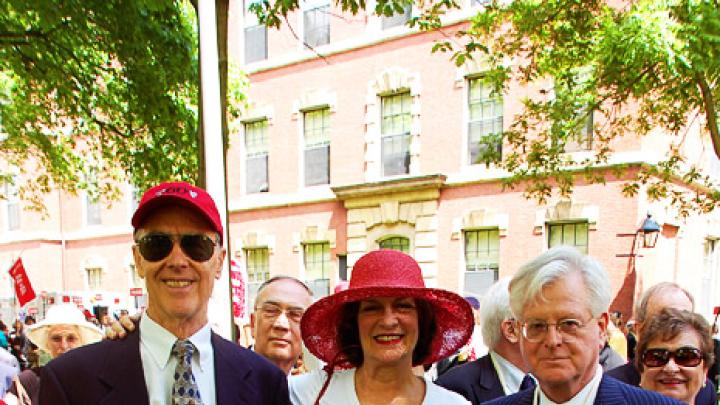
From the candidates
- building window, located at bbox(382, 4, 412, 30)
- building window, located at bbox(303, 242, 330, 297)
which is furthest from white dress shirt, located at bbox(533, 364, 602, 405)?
building window, located at bbox(303, 242, 330, 297)

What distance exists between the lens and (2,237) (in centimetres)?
2267

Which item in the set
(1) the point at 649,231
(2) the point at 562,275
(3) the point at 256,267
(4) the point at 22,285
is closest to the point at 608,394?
(2) the point at 562,275

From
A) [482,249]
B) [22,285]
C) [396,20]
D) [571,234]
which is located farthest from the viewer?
[396,20]

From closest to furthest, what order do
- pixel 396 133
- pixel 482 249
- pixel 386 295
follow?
pixel 386 295
pixel 482 249
pixel 396 133

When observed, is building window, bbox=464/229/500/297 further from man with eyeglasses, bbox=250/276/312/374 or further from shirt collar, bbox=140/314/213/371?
shirt collar, bbox=140/314/213/371

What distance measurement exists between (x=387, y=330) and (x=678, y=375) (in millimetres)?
1281

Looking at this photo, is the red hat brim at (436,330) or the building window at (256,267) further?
the building window at (256,267)

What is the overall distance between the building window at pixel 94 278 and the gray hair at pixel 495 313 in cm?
1922

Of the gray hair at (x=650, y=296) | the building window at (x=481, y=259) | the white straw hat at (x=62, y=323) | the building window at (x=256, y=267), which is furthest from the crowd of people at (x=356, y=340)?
the building window at (x=256, y=267)

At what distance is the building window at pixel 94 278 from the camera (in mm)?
19828

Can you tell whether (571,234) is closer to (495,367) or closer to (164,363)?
(495,367)

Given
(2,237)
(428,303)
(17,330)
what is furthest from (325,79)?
(2,237)

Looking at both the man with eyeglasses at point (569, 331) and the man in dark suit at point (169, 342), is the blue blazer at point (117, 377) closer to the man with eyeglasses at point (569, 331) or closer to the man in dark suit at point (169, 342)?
the man in dark suit at point (169, 342)

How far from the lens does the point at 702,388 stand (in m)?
2.69
